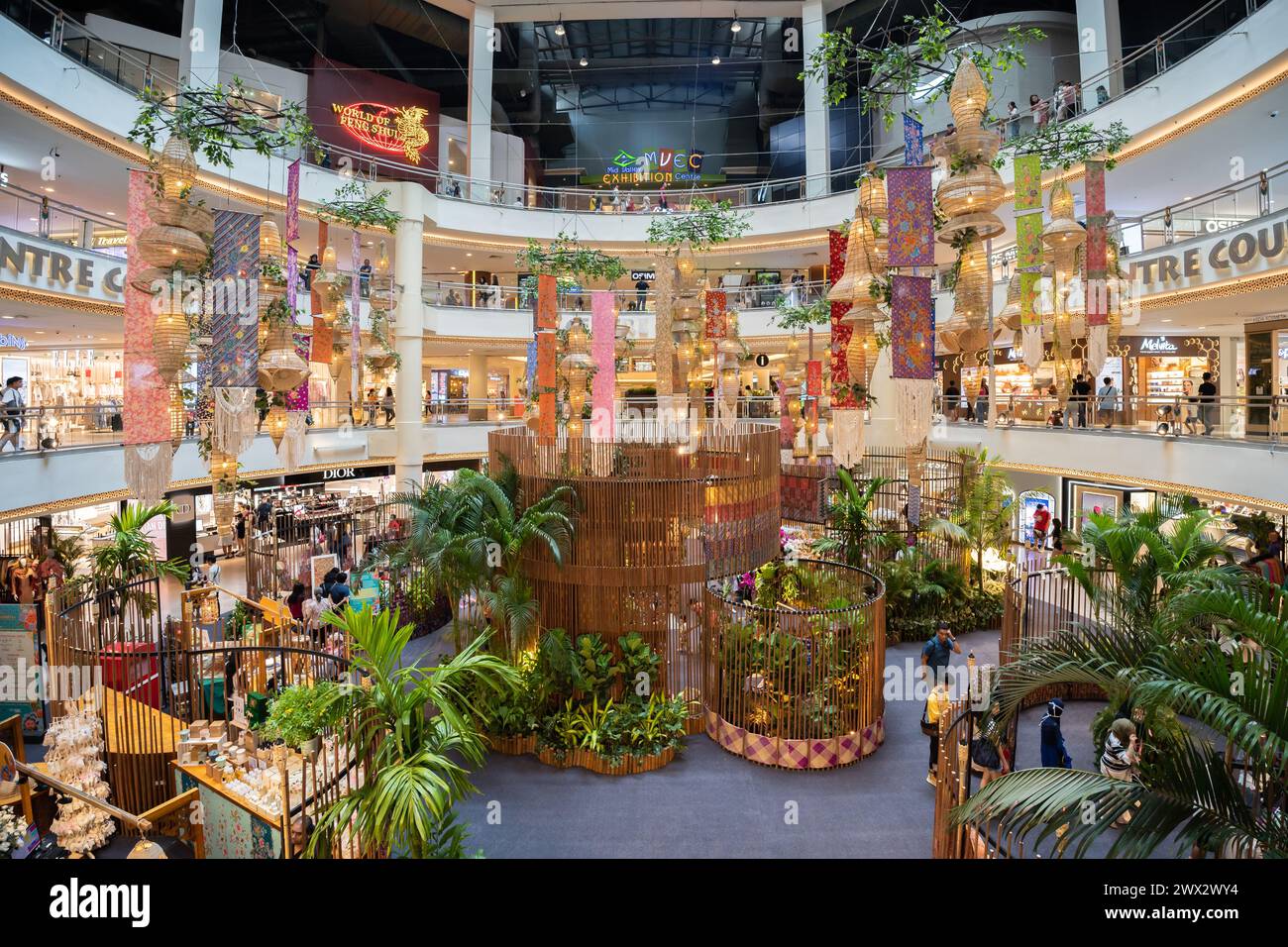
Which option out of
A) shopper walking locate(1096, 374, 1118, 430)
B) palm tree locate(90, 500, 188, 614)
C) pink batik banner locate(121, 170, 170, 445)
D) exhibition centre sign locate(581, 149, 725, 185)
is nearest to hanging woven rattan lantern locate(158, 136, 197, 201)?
pink batik banner locate(121, 170, 170, 445)

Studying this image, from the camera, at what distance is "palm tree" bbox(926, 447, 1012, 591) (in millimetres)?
11484

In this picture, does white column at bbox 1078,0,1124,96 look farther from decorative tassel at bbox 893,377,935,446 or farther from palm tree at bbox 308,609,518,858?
palm tree at bbox 308,609,518,858

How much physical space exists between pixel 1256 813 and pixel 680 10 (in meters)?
23.2

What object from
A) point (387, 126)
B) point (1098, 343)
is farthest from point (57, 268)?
point (1098, 343)

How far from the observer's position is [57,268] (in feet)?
33.8

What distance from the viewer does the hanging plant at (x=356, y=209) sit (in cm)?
1497

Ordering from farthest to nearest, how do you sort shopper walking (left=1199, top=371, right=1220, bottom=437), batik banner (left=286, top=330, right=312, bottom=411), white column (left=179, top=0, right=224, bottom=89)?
white column (left=179, top=0, right=224, bottom=89), shopper walking (left=1199, top=371, right=1220, bottom=437), batik banner (left=286, top=330, right=312, bottom=411)

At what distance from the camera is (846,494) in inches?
486

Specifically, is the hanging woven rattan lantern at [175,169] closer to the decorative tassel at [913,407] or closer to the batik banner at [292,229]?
the batik banner at [292,229]

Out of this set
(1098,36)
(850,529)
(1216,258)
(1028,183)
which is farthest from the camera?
(1098,36)

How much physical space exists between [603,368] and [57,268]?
7.95 metres

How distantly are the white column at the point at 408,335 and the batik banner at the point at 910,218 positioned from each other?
14.4 meters

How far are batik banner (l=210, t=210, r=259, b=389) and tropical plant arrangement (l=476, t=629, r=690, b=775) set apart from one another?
393 centimetres

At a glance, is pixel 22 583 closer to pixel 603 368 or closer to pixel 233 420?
pixel 233 420
